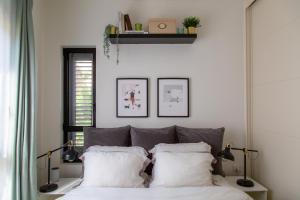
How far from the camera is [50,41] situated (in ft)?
9.51

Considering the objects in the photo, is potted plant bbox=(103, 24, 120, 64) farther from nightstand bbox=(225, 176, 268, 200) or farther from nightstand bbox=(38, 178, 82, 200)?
nightstand bbox=(225, 176, 268, 200)

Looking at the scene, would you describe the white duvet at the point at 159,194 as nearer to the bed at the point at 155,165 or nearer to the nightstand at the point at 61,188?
the bed at the point at 155,165

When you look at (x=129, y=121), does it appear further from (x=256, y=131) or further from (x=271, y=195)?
(x=271, y=195)

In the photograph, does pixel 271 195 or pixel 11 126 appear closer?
pixel 11 126

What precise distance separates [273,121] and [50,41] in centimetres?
A: 266

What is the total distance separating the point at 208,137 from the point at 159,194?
3.12 feet

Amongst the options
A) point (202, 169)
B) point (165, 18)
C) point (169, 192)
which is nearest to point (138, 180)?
point (169, 192)

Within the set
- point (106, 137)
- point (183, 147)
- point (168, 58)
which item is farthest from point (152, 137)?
point (168, 58)

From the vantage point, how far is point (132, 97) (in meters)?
2.88

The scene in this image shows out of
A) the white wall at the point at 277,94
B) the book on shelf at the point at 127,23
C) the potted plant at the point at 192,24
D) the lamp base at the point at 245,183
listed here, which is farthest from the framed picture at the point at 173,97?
the lamp base at the point at 245,183

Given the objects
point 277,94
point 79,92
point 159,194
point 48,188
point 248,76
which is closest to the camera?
point 159,194

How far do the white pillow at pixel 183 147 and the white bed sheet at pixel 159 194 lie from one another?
1.31ft

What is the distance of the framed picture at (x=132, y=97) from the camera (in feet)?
9.43

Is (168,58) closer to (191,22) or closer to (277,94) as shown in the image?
(191,22)
